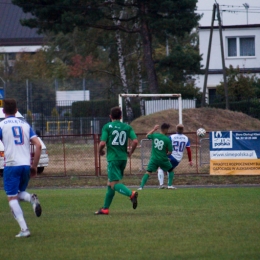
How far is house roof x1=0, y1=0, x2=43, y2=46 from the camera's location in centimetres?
8831

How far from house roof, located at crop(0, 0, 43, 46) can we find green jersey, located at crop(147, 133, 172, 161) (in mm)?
72740

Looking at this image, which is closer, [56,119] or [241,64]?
[56,119]

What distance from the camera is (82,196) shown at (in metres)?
15.5

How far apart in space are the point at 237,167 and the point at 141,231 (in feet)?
42.1

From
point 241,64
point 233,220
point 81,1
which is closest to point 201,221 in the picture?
point 233,220

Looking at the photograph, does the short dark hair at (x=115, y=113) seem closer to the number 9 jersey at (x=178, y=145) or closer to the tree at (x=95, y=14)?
the number 9 jersey at (x=178, y=145)

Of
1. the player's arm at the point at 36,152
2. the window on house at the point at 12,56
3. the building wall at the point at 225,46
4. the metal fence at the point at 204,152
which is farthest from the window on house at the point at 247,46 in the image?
the player's arm at the point at 36,152

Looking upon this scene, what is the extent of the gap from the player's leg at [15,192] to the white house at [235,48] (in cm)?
Answer: 4286

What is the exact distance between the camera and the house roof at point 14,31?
88.3m

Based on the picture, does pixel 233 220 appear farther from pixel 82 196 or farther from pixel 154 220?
pixel 82 196

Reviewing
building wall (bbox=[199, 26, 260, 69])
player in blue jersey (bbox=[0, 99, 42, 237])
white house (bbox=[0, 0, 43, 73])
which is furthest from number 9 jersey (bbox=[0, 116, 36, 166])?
white house (bbox=[0, 0, 43, 73])

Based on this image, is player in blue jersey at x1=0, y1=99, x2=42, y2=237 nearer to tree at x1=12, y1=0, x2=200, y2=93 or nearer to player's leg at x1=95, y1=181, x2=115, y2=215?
player's leg at x1=95, y1=181, x2=115, y2=215

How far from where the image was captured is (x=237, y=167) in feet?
69.8

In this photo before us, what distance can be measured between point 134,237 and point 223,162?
13357mm
